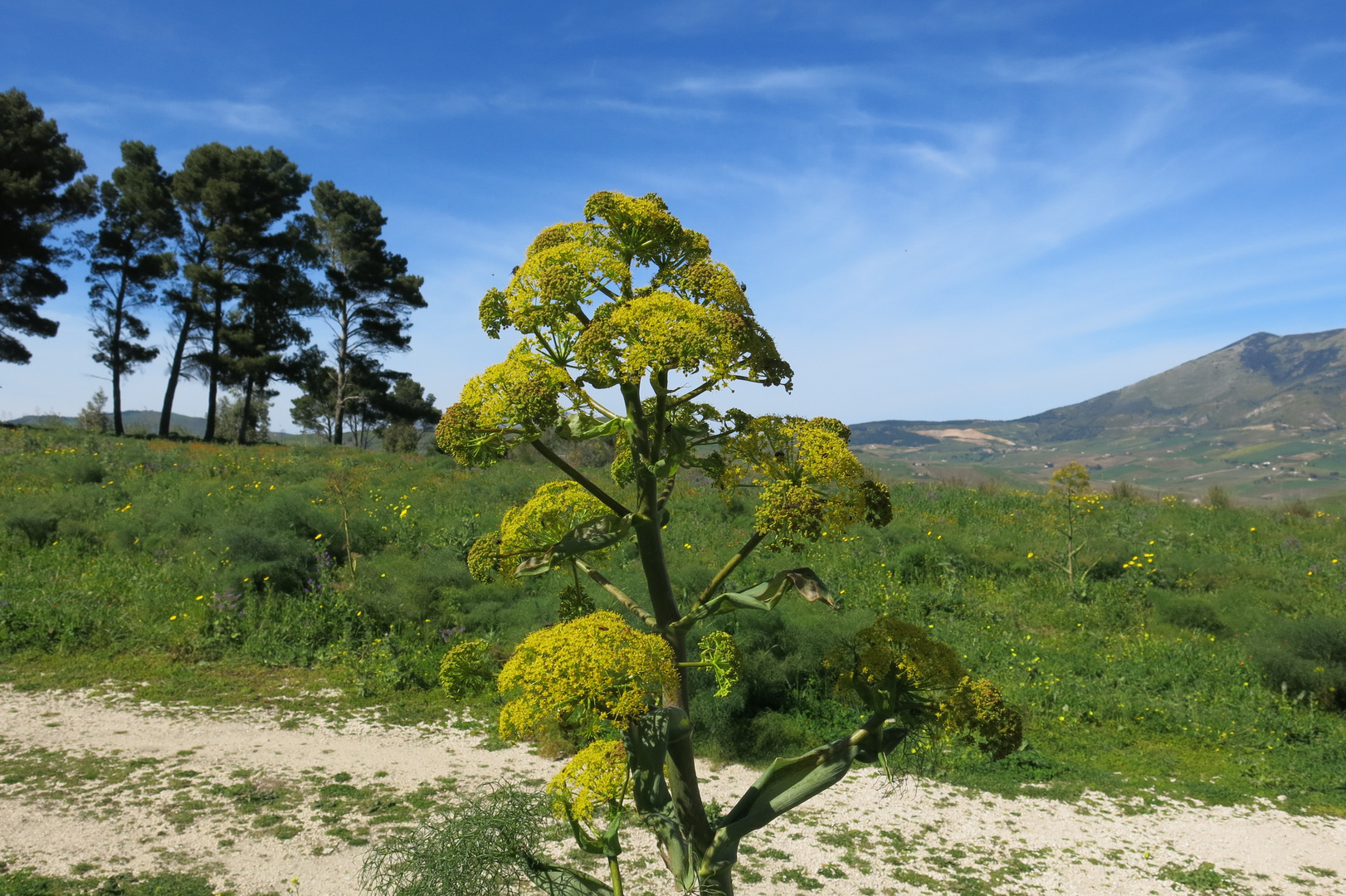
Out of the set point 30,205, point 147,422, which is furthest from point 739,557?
point 147,422

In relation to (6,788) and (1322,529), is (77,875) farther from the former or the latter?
(1322,529)

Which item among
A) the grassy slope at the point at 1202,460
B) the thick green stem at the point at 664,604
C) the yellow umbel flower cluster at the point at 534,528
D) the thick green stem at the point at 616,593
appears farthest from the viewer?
the grassy slope at the point at 1202,460

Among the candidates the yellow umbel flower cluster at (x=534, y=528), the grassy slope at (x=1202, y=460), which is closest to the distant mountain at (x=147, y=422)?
the yellow umbel flower cluster at (x=534, y=528)

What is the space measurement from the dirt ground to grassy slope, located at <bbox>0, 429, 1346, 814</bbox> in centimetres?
78

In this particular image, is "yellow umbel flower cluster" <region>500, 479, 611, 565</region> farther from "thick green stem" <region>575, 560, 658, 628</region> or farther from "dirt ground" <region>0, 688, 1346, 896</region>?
"dirt ground" <region>0, 688, 1346, 896</region>

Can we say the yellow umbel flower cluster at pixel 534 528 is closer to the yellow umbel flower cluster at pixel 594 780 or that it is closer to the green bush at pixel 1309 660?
the yellow umbel flower cluster at pixel 594 780

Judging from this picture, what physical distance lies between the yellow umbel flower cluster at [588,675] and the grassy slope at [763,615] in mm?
6416

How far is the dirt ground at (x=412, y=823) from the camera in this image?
533cm

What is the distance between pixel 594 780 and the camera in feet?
6.48

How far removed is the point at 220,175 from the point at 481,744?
32.7m

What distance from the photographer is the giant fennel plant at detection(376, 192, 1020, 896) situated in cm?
192

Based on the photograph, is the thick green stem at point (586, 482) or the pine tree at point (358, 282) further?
the pine tree at point (358, 282)

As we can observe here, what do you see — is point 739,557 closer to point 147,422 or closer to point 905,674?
point 905,674

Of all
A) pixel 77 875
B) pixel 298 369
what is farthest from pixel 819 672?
pixel 298 369
